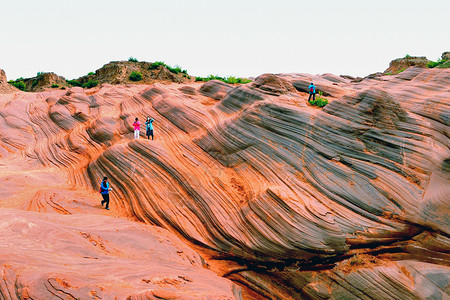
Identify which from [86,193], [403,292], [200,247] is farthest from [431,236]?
[86,193]

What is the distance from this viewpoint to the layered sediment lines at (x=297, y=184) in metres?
10.6

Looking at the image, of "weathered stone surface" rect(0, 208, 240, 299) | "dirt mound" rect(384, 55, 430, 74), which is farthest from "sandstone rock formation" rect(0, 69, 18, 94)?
"dirt mound" rect(384, 55, 430, 74)

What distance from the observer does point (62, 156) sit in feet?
64.1

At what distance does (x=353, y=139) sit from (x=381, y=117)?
1763 mm

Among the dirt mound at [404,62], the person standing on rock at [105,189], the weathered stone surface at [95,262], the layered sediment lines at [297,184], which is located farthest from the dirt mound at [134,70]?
the weathered stone surface at [95,262]

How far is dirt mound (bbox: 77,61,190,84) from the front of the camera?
42.4 metres

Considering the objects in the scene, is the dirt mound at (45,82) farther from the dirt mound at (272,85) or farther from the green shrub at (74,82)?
the dirt mound at (272,85)

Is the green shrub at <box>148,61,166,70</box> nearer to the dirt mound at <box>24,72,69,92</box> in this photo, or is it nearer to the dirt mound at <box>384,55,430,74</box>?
the dirt mound at <box>24,72,69,92</box>

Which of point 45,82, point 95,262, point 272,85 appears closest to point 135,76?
point 45,82

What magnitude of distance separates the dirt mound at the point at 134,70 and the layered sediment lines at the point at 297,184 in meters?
24.7

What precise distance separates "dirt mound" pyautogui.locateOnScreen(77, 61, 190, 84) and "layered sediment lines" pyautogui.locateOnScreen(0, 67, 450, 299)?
2468 centimetres

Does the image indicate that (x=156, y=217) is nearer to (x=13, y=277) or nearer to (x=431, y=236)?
(x=13, y=277)

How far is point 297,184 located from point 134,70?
3820cm

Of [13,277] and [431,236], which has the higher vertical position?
[13,277]
